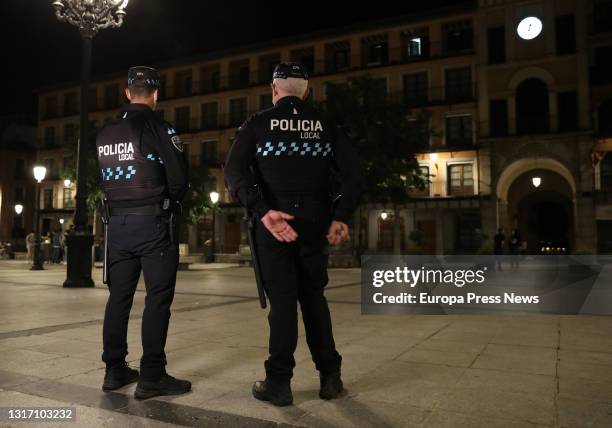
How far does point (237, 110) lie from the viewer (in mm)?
40594

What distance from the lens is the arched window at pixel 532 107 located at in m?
29.1

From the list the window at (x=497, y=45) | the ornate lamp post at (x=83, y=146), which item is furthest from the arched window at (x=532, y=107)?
the ornate lamp post at (x=83, y=146)

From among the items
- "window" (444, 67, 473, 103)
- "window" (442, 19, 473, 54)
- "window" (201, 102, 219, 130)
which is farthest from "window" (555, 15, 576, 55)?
"window" (201, 102, 219, 130)

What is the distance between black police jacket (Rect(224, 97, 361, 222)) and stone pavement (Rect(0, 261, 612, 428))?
1118mm

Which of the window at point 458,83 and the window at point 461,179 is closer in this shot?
the window at point 461,179

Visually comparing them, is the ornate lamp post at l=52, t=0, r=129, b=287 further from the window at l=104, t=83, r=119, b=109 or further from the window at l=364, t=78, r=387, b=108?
the window at l=104, t=83, r=119, b=109

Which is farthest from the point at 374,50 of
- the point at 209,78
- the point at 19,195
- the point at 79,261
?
the point at 19,195

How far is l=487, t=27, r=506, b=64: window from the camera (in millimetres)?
29906

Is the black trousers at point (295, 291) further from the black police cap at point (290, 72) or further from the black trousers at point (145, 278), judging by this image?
the black police cap at point (290, 72)

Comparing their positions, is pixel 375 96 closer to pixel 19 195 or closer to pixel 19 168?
pixel 19 195

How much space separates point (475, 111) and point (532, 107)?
3.51m

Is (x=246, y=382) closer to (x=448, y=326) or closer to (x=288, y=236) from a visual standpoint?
(x=288, y=236)

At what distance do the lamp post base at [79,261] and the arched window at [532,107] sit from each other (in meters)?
25.7

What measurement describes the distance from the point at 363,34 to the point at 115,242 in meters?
35.8
